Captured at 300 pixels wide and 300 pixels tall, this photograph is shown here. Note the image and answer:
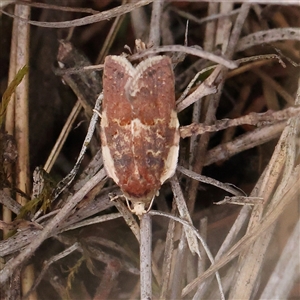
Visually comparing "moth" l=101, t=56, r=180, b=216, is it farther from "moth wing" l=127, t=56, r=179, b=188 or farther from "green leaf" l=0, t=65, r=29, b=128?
"green leaf" l=0, t=65, r=29, b=128

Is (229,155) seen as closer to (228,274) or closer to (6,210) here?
(228,274)

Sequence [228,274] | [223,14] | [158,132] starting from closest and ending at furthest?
[158,132]
[228,274]
[223,14]

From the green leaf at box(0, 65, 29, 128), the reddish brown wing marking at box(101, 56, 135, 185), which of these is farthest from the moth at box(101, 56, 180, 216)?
the green leaf at box(0, 65, 29, 128)

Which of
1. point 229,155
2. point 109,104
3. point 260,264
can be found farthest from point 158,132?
point 260,264

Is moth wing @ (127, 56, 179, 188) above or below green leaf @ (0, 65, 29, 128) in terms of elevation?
below

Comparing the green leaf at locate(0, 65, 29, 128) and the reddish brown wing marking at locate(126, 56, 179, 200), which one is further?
the green leaf at locate(0, 65, 29, 128)

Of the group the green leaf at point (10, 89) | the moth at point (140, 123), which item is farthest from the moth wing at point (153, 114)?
the green leaf at point (10, 89)

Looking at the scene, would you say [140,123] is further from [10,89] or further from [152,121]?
[10,89]
